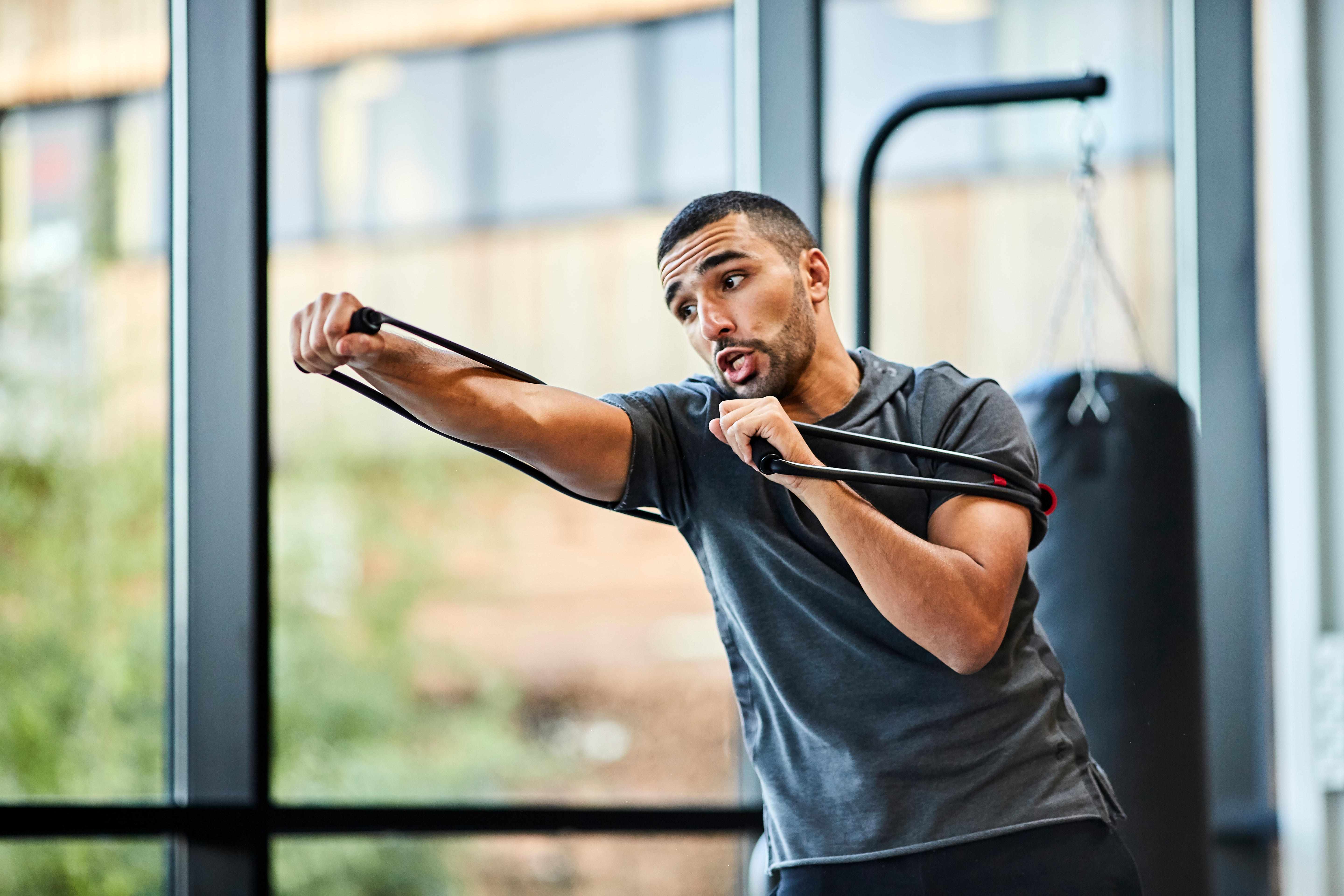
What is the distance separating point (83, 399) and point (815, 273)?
1.81 m

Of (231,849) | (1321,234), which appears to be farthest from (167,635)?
(1321,234)

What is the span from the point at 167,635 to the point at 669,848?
1131 mm

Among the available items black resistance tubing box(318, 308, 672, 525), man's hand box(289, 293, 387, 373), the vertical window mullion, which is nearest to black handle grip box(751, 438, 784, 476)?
black resistance tubing box(318, 308, 672, 525)

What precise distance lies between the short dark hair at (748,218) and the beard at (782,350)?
4cm

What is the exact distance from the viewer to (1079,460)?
1.99 m

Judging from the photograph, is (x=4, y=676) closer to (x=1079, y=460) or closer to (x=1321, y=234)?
(x=1079, y=460)

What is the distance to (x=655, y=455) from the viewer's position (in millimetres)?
1194

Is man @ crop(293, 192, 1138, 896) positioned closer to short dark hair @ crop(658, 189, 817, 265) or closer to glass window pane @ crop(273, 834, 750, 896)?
short dark hair @ crop(658, 189, 817, 265)

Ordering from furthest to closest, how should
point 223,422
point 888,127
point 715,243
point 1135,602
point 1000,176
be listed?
point 1000,176 < point 223,422 < point 1135,602 < point 888,127 < point 715,243

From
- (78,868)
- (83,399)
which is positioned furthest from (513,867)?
(83,399)

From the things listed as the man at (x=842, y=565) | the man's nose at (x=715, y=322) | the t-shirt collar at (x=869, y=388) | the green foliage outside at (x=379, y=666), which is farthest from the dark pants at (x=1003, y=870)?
the green foliage outside at (x=379, y=666)

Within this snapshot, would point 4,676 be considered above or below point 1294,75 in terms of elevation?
below

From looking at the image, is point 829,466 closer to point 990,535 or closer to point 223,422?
point 990,535

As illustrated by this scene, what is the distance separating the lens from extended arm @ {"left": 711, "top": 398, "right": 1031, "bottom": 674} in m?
1.02
